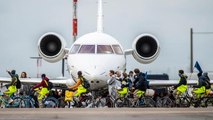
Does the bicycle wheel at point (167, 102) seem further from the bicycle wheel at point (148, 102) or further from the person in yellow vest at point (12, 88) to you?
the person in yellow vest at point (12, 88)

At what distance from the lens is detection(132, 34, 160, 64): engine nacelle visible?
33.5 meters

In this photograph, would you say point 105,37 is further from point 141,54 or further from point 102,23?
point 102,23

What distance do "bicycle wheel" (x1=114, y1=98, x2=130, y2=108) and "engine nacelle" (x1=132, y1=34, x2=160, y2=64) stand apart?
8.85m

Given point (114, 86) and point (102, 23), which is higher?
point (102, 23)

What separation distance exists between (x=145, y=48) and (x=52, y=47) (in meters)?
4.99

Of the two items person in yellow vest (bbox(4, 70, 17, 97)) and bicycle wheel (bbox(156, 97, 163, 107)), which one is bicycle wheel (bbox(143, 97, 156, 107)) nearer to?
bicycle wheel (bbox(156, 97, 163, 107))

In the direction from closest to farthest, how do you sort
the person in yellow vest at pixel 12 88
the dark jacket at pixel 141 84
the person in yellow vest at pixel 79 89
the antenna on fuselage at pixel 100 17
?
the person in yellow vest at pixel 79 89 → the dark jacket at pixel 141 84 → the person in yellow vest at pixel 12 88 → the antenna on fuselage at pixel 100 17

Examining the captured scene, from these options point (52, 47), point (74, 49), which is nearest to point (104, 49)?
point (74, 49)

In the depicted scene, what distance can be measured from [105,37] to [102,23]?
22.9ft

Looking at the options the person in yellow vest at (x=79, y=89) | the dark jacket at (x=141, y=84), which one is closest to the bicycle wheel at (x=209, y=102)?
the dark jacket at (x=141, y=84)

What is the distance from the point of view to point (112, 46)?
1172 inches

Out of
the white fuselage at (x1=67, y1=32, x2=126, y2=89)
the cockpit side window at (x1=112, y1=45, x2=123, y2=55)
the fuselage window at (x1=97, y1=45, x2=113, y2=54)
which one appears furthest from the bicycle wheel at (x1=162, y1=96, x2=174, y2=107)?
the cockpit side window at (x1=112, y1=45, x2=123, y2=55)

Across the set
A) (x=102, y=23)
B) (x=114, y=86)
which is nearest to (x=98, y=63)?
(x=114, y=86)

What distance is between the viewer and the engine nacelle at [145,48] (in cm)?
3350
